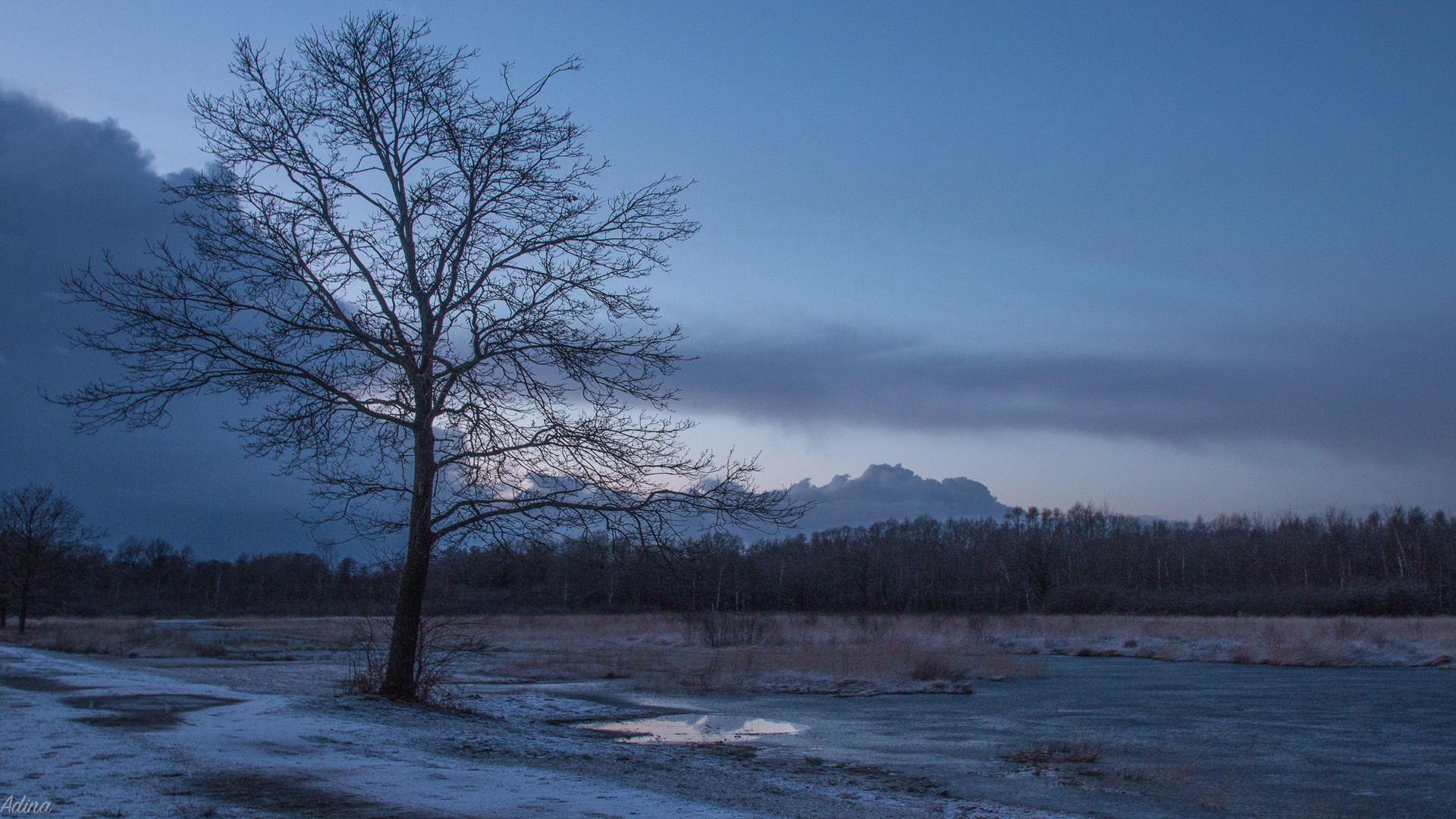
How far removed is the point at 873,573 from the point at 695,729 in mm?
98027

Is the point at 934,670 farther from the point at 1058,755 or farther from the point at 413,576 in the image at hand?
the point at 413,576

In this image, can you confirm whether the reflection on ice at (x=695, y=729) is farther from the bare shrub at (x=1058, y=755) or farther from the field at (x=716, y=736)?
the bare shrub at (x=1058, y=755)

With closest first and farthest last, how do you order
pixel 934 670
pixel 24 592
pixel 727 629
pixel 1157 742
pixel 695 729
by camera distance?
pixel 1157 742 < pixel 695 729 < pixel 934 670 < pixel 727 629 < pixel 24 592

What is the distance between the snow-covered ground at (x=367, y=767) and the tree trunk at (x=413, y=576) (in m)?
0.55

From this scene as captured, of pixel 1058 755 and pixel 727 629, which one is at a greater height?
pixel 1058 755

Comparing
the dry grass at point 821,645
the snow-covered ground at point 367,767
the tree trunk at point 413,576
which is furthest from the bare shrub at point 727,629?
the tree trunk at point 413,576

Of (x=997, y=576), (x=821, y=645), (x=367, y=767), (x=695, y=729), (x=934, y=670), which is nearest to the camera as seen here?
(x=367, y=767)

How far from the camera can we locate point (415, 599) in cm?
1210

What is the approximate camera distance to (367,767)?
25.4 ft

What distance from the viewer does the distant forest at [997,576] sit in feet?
241

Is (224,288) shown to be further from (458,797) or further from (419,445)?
(458,797)

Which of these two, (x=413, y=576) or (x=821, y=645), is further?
(x=821, y=645)

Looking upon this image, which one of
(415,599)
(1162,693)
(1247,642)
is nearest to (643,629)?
(1247,642)

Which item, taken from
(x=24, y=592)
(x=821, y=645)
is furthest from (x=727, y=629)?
(x=24, y=592)
